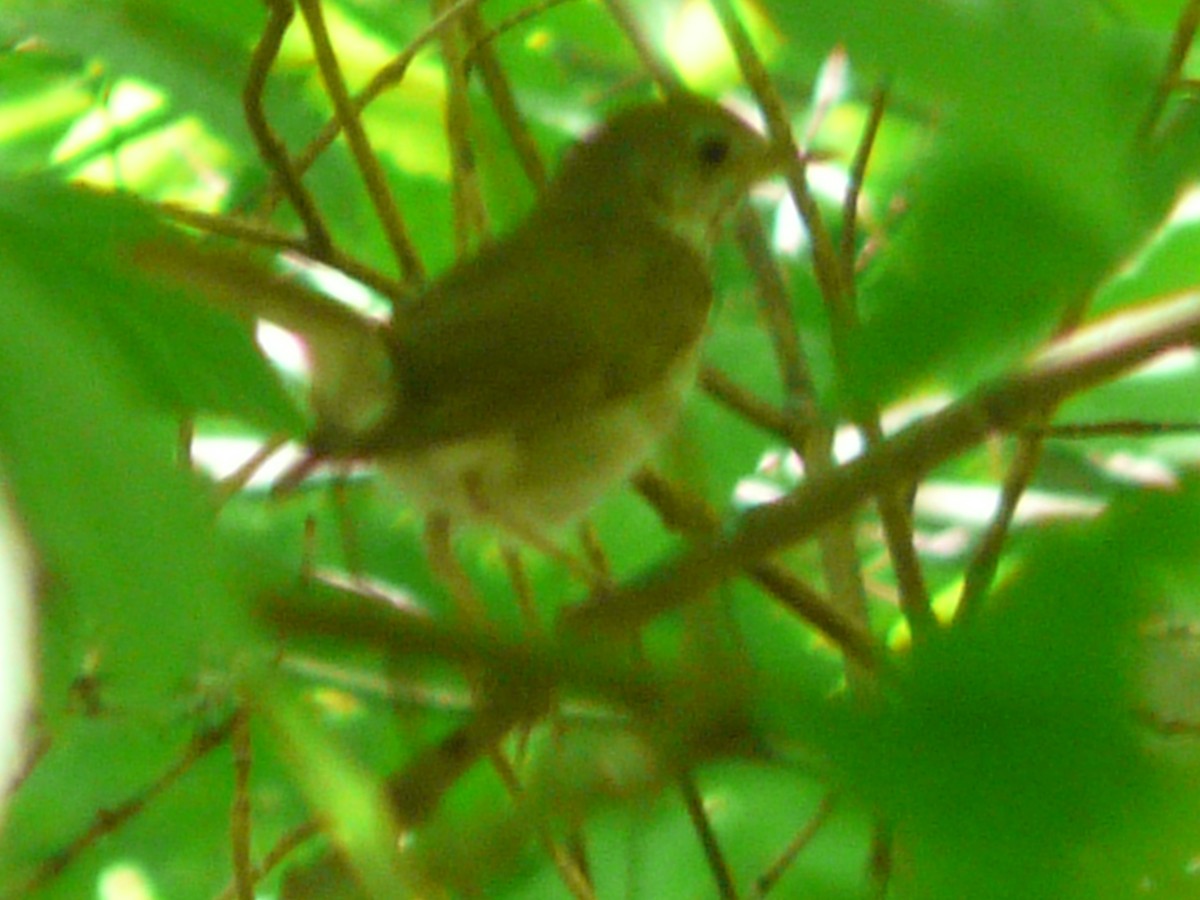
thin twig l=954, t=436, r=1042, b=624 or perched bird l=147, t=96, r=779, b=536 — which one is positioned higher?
perched bird l=147, t=96, r=779, b=536

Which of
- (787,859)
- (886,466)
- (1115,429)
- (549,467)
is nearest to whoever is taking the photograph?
(886,466)

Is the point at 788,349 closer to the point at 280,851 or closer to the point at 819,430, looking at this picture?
the point at 819,430

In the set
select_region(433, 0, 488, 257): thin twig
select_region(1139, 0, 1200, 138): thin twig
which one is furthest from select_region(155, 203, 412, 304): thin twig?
select_region(1139, 0, 1200, 138): thin twig

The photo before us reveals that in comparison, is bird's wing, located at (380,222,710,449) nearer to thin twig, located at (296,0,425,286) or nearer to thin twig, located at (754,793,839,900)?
thin twig, located at (296,0,425,286)

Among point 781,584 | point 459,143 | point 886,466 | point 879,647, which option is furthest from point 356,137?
point 879,647

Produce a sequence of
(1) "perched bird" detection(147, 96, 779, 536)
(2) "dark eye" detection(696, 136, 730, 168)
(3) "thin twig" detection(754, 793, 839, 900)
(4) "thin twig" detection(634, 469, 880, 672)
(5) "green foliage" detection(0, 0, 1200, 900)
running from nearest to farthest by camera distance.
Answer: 1. (5) "green foliage" detection(0, 0, 1200, 900)
2. (3) "thin twig" detection(754, 793, 839, 900)
3. (4) "thin twig" detection(634, 469, 880, 672)
4. (1) "perched bird" detection(147, 96, 779, 536)
5. (2) "dark eye" detection(696, 136, 730, 168)

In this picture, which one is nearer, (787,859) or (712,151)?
(787,859)

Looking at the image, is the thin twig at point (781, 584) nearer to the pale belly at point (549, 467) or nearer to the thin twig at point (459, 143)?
the pale belly at point (549, 467)

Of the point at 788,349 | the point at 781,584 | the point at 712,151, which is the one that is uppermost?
the point at 712,151
